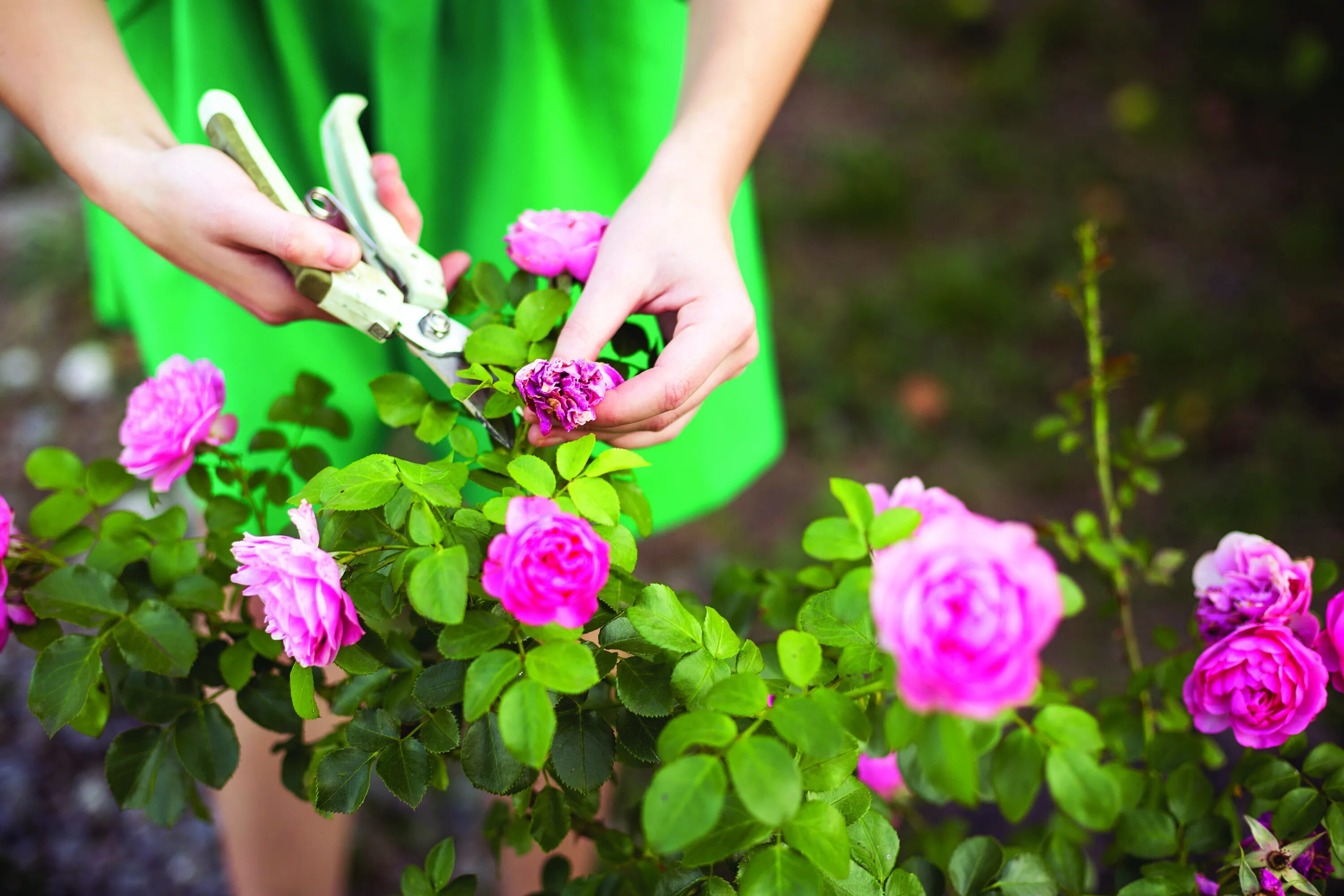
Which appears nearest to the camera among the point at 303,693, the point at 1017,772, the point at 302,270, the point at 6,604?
the point at 1017,772

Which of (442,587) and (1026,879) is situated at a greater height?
(442,587)

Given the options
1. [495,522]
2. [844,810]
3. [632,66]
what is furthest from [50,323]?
[844,810]

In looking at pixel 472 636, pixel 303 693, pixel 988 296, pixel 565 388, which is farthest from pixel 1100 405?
pixel 988 296

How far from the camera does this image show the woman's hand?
2.62 ft

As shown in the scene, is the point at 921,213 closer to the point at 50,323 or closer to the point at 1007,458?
the point at 1007,458

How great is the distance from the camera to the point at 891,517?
0.60 m

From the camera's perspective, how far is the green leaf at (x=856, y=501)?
0.63 meters

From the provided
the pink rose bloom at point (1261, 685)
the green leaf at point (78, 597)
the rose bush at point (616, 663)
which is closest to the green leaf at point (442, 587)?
the rose bush at point (616, 663)

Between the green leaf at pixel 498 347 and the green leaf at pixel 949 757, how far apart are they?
46 centimetres

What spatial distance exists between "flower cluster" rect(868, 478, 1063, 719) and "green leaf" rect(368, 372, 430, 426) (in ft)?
1.61

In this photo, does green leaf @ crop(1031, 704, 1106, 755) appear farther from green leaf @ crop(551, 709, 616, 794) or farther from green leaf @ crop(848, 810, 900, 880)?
green leaf @ crop(551, 709, 616, 794)

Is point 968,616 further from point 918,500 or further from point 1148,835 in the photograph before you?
point 1148,835

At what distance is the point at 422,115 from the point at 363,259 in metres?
0.39

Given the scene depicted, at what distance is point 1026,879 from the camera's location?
0.74 m
